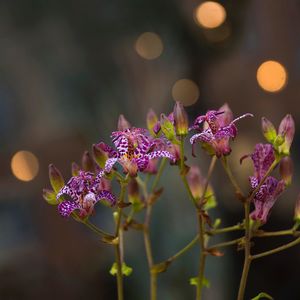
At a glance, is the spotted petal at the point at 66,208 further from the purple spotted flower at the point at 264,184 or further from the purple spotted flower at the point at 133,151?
the purple spotted flower at the point at 264,184

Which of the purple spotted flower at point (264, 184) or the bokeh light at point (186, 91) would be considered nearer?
the purple spotted flower at point (264, 184)

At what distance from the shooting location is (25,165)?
1234mm

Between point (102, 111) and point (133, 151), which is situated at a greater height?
point (102, 111)

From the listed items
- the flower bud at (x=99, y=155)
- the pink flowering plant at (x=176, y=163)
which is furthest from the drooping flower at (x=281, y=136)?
the flower bud at (x=99, y=155)

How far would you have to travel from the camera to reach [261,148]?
458mm

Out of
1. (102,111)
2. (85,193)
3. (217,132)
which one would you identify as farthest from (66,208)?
(102,111)

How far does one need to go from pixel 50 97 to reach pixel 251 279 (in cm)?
55

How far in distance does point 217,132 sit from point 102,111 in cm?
82

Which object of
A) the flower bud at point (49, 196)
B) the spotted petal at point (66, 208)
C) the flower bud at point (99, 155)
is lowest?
the spotted petal at point (66, 208)

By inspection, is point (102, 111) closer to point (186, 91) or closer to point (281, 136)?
point (186, 91)

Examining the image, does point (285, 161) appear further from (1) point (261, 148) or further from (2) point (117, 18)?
(2) point (117, 18)

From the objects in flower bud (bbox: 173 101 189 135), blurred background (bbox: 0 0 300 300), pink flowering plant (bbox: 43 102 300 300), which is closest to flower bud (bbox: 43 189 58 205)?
pink flowering plant (bbox: 43 102 300 300)

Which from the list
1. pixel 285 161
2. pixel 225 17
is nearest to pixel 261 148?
pixel 285 161

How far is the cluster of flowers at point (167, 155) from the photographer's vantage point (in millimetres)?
427
